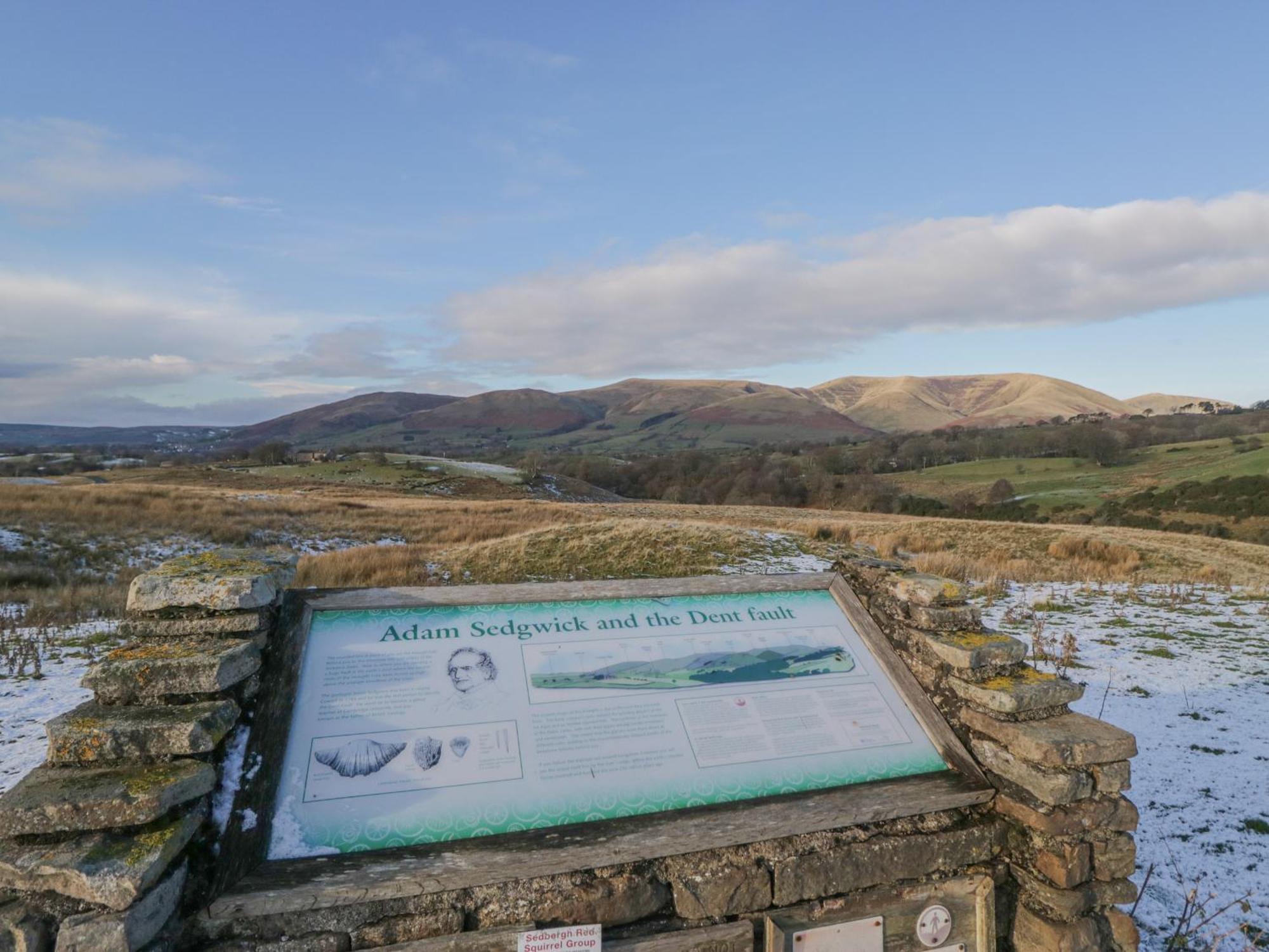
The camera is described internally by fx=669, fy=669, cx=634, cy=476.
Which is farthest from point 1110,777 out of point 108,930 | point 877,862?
point 108,930

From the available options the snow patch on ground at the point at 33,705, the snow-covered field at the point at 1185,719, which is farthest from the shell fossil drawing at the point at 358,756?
the snow-covered field at the point at 1185,719

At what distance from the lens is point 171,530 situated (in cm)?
1900

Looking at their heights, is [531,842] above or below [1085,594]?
above

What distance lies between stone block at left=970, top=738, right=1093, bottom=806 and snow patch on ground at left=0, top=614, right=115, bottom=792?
5576mm

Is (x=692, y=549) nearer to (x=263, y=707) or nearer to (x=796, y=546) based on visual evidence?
(x=796, y=546)

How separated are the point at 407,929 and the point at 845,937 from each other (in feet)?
5.99

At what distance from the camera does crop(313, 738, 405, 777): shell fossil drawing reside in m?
2.83

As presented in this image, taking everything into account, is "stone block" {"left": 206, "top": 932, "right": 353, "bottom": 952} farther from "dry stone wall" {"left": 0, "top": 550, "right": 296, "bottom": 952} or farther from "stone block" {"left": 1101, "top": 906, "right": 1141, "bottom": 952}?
"stone block" {"left": 1101, "top": 906, "right": 1141, "bottom": 952}

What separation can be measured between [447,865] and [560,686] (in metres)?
0.98

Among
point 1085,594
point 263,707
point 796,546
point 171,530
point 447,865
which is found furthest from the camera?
point 171,530

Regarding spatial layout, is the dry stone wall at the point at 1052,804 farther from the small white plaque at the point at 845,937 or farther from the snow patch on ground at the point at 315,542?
the snow patch on ground at the point at 315,542

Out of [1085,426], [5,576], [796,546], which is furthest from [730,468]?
[5,576]

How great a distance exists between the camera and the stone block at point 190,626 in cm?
306

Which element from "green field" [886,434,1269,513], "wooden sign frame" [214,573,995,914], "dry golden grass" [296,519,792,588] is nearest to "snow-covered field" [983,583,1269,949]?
"wooden sign frame" [214,573,995,914]
